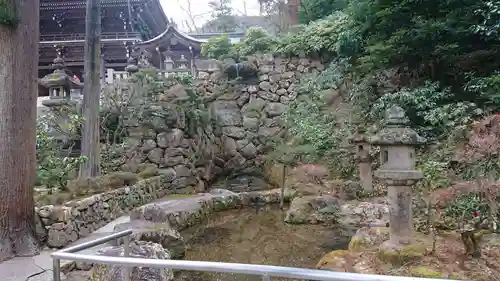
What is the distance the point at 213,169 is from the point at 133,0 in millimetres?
8416

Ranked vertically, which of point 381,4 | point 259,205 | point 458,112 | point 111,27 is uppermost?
point 111,27

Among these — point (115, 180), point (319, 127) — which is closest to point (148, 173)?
point (115, 180)

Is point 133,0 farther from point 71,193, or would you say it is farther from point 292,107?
point 71,193

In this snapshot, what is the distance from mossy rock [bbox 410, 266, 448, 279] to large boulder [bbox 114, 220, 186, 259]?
3410mm

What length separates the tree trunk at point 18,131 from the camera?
4.16m

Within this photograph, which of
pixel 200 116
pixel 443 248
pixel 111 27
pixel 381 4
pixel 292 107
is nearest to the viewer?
pixel 443 248

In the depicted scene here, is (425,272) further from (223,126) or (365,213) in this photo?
(223,126)

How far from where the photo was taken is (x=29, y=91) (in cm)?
438

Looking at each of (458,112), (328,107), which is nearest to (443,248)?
(458,112)

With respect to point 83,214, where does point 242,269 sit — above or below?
above

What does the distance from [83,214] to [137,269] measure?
1.79 meters

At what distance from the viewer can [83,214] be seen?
556 cm

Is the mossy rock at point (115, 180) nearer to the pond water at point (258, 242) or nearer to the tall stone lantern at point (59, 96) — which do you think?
the pond water at point (258, 242)

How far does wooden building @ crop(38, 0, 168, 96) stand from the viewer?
612 inches
